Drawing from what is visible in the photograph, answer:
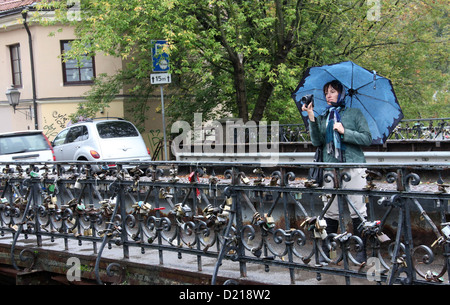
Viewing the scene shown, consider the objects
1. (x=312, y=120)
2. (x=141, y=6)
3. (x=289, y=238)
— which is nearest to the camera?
(x=289, y=238)

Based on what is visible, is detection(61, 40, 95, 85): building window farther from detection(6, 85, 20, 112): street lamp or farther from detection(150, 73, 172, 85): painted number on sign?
detection(150, 73, 172, 85): painted number on sign

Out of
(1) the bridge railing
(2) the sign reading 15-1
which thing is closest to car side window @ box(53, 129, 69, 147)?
(2) the sign reading 15-1

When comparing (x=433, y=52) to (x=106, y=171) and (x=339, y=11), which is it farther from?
(x=106, y=171)

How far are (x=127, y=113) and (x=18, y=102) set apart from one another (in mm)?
4621

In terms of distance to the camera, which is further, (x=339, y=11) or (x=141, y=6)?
(x=339, y=11)

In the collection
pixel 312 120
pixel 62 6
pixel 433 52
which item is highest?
pixel 62 6

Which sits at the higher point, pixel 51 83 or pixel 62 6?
pixel 62 6

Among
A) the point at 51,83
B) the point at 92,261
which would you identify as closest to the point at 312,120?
the point at 92,261

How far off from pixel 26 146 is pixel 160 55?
4753mm

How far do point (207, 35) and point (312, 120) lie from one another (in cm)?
1074

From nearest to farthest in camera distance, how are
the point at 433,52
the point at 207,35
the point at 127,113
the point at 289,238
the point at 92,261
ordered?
the point at 289,238
the point at 92,261
the point at 207,35
the point at 433,52
the point at 127,113

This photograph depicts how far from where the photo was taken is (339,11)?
642 inches

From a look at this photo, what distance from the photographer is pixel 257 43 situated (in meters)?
15.9
